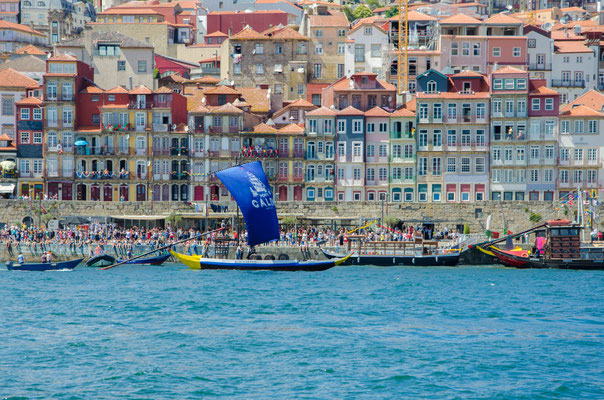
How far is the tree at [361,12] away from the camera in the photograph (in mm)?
138125

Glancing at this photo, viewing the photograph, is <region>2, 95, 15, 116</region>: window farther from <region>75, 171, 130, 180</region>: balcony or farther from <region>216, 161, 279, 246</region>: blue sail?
<region>216, 161, 279, 246</region>: blue sail

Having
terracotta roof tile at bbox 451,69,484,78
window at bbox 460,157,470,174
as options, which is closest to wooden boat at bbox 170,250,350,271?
window at bbox 460,157,470,174

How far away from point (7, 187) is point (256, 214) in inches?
1082

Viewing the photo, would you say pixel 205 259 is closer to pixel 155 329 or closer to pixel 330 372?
A: pixel 155 329

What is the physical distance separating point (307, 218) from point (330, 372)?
141 ft

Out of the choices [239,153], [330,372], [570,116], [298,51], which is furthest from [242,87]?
[330,372]

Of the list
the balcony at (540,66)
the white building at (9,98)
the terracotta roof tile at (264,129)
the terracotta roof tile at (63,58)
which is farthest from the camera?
the balcony at (540,66)

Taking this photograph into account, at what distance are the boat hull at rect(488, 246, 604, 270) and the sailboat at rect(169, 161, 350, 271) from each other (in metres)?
9.98

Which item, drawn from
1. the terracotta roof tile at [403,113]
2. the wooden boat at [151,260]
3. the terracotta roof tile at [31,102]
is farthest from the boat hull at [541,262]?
the terracotta roof tile at [31,102]

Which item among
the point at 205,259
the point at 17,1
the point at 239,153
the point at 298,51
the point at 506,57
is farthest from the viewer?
the point at 17,1

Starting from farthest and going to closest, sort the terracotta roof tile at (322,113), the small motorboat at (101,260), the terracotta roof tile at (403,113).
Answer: the terracotta roof tile at (322,113) < the terracotta roof tile at (403,113) < the small motorboat at (101,260)

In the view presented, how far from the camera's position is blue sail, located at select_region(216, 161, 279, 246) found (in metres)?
64.5

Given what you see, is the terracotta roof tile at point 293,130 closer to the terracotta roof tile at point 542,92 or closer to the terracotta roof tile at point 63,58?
the terracotta roof tile at point 63,58

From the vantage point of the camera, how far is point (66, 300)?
52500 millimetres
